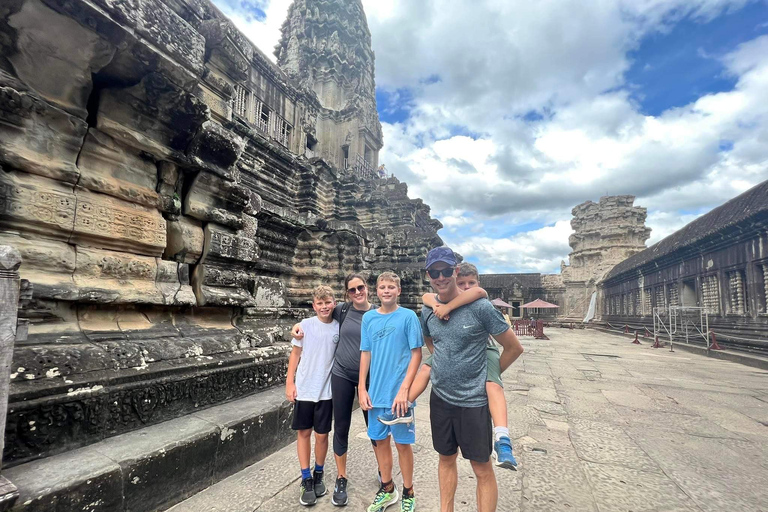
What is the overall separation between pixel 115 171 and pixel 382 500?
2.76 m

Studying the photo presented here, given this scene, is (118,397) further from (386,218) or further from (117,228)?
(386,218)

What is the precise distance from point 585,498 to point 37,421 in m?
3.07

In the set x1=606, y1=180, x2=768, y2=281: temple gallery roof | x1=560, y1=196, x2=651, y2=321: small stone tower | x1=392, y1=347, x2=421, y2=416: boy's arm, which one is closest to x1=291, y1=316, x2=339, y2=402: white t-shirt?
x1=392, y1=347, x2=421, y2=416: boy's arm

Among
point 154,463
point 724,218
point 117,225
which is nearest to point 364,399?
point 154,463

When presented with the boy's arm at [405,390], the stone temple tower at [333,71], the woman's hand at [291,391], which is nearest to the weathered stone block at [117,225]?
the woman's hand at [291,391]

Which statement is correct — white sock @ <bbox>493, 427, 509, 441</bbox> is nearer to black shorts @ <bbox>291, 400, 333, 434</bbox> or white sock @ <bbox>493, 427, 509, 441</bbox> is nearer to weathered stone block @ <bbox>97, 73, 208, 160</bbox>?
black shorts @ <bbox>291, 400, 333, 434</bbox>

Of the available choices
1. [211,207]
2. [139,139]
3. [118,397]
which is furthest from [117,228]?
[118,397]

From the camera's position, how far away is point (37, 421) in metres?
1.75

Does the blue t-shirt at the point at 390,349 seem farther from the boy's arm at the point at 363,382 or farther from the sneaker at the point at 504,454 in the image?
the sneaker at the point at 504,454

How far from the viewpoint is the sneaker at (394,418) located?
2135 mm

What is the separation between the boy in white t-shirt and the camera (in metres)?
2.36

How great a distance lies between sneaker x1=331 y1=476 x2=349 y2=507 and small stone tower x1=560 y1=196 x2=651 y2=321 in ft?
113

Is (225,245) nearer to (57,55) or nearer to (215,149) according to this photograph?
(215,149)

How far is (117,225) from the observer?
8.16 ft
